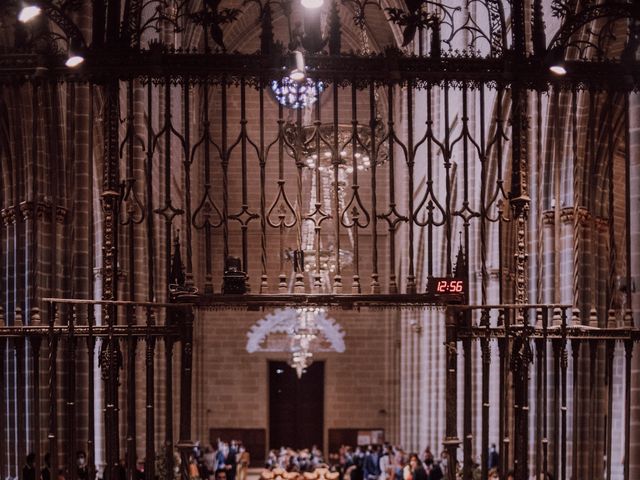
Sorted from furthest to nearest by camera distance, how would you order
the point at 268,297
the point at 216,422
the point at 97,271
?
the point at 216,422 → the point at 97,271 → the point at 268,297

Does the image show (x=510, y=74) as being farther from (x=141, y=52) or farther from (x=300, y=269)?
(x=141, y=52)

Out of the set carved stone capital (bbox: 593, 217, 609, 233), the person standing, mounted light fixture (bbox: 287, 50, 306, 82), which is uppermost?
mounted light fixture (bbox: 287, 50, 306, 82)

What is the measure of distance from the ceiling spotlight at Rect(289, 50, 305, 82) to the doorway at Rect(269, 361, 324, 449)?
22868 millimetres

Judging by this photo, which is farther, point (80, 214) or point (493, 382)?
point (493, 382)

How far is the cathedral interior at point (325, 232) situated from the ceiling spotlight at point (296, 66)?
2.1 inches

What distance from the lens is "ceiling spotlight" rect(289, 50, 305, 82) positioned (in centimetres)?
733

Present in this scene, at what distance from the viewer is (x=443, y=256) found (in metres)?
21.0

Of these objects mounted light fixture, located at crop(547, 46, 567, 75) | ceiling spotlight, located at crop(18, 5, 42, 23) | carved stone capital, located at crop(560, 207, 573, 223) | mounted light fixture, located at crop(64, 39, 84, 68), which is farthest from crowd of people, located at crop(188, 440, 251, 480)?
ceiling spotlight, located at crop(18, 5, 42, 23)

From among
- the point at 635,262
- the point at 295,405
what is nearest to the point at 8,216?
the point at 635,262

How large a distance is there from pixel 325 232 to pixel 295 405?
5733 millimetres

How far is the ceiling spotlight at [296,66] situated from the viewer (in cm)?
733

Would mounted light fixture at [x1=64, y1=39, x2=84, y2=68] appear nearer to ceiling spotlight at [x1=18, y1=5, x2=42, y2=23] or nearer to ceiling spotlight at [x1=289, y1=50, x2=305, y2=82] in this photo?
ceiling spotlight at [x1=18, y1=5, x2=42, y2=23]

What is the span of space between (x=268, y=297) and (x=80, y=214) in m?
5.88

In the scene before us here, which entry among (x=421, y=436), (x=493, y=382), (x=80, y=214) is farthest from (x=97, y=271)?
(x=421, y=436)
